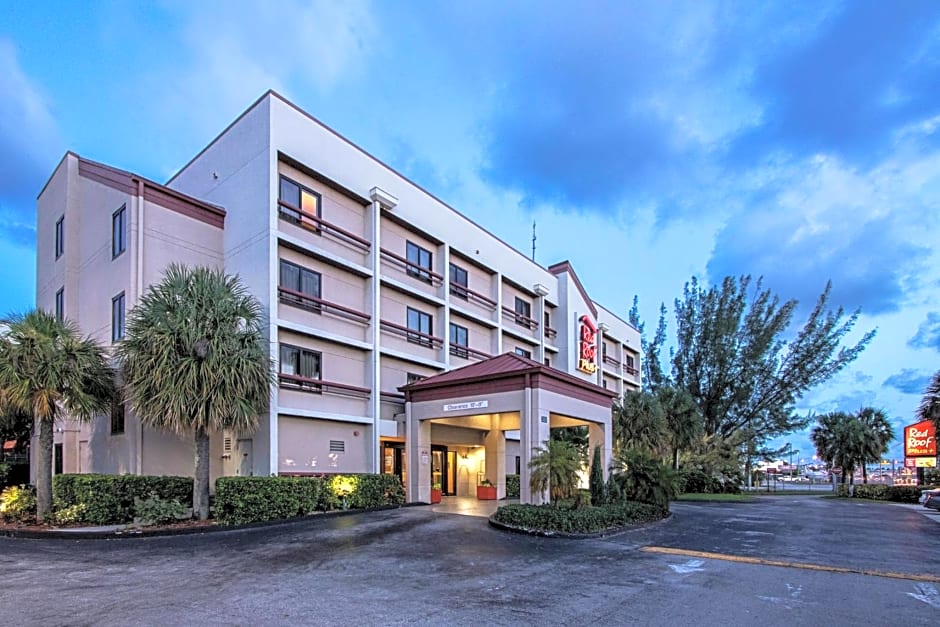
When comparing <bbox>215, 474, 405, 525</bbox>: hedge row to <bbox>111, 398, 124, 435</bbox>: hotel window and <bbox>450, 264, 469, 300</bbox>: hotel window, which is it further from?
<bbox>450, 264, 469, 300</bbox>: hotel window

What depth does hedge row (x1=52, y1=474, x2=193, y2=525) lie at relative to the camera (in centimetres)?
1568

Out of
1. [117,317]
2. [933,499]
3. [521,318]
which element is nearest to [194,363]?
[117,317]

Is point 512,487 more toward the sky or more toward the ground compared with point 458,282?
more toward the ground

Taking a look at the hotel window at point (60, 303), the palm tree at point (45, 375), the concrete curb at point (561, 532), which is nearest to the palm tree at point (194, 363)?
the palm tree at point (45, 375)

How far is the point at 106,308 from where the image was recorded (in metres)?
20.5

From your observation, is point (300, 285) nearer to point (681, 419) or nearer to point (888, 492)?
point (681, 419)

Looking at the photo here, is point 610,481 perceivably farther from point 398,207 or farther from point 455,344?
point 398,207

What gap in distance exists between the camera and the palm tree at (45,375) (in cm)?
1602

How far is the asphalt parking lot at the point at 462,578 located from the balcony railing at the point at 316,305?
7.38 m

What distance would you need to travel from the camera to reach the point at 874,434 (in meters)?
40.8

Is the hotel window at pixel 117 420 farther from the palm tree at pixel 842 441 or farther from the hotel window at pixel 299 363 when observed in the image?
the palm tree at pixel 842 441

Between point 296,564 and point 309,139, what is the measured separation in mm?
14459

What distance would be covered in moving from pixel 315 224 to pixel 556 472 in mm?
11525

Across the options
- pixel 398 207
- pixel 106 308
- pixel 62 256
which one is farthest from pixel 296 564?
pixel 62 256
